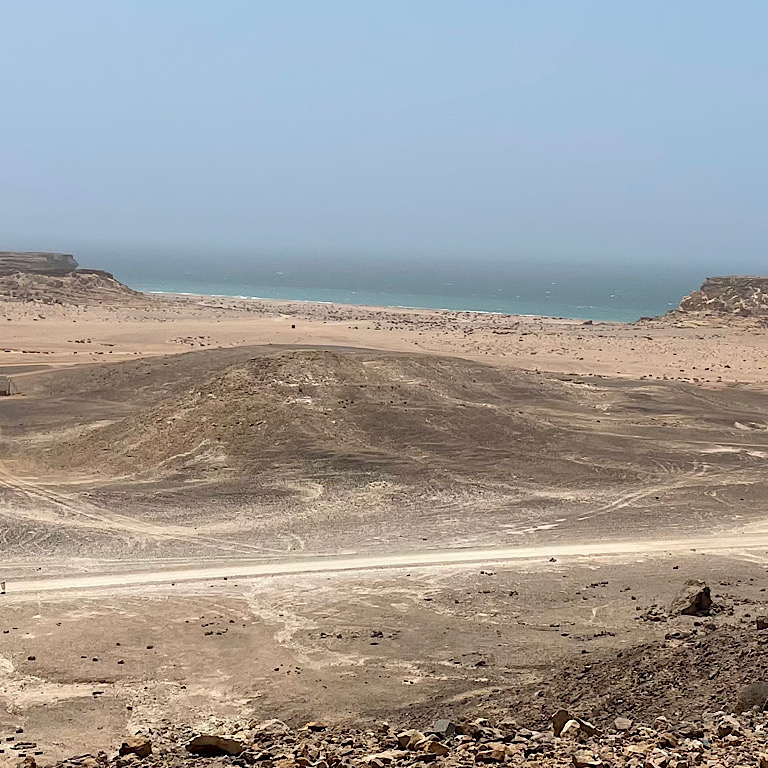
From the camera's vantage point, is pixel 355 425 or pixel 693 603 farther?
pixel 355 425

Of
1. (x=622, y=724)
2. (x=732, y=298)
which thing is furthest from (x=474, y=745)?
(x=732, y=298)

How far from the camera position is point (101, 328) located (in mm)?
61688

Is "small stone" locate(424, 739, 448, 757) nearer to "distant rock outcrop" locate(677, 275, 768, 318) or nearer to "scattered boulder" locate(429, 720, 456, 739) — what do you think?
"scattered boulder" locate(429, 720, 456, 739)

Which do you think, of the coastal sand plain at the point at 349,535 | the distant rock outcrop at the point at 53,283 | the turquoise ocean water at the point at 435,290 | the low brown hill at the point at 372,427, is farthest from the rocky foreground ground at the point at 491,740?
the turquoise ocean water at the point at 435,290

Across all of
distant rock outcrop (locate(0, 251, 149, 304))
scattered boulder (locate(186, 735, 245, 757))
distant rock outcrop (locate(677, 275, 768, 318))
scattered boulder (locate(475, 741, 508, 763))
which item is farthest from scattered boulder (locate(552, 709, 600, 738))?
distant rock outcrop (locate(0, 251, 149, 304))

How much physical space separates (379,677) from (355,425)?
14679mm

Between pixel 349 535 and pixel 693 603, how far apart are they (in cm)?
757

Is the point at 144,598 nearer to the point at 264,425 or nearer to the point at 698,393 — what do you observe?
the point at 264,425

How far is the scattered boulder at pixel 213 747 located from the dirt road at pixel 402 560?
726 centimetres

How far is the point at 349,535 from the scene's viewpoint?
792 inches

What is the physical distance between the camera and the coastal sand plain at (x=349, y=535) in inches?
487

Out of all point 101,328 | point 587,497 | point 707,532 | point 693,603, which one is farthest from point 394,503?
point 101,328

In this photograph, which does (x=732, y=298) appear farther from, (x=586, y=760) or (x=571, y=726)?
(x=586, y=760)

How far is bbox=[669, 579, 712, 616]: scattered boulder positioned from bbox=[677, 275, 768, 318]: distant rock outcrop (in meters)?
58.5
